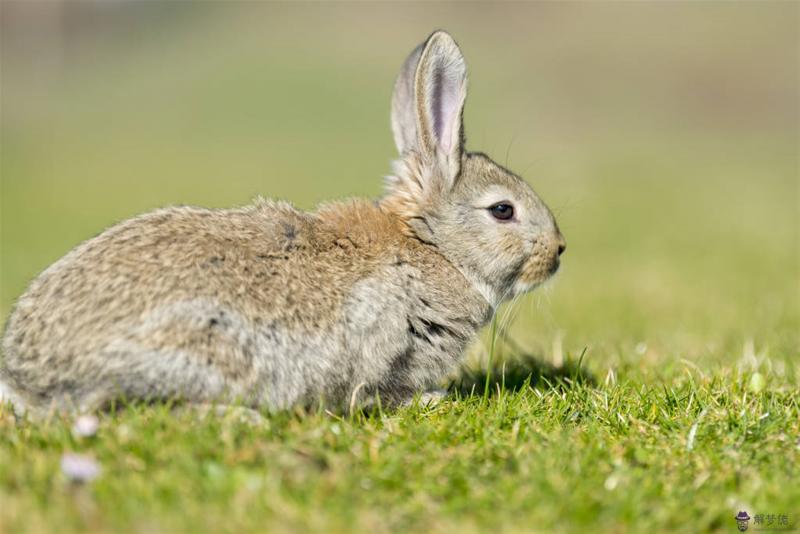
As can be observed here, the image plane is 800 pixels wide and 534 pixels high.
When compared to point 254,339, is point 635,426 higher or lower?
lower

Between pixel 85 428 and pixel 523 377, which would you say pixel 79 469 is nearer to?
pixel 85 428

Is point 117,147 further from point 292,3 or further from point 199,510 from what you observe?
point 199,510

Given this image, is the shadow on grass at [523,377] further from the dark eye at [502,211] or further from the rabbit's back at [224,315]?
the dark eye at [502,211]

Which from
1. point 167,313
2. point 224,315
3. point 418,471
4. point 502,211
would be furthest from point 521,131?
point 418,471

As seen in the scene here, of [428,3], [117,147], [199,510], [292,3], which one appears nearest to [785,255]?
[199,510]

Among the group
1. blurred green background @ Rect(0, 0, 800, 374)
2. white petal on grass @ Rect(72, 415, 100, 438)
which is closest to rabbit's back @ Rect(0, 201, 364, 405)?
white petal on grass @ Rect(72, 415, 100, 438)

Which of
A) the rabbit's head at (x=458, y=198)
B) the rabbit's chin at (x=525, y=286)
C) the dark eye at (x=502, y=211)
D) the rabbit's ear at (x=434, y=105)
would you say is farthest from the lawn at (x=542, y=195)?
the rabbit's ear at (x=434, y=105)
